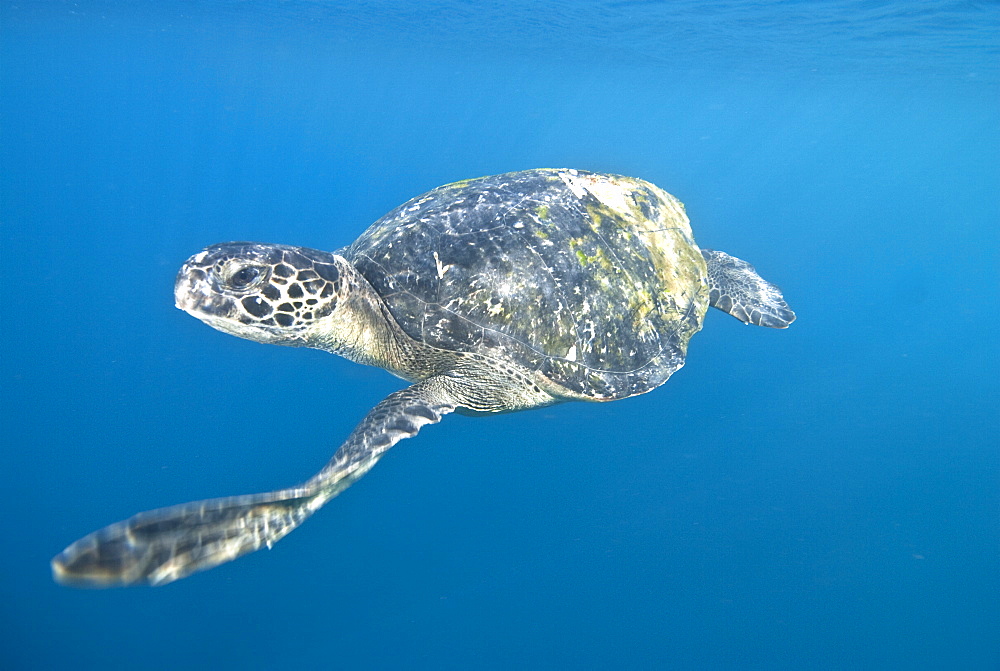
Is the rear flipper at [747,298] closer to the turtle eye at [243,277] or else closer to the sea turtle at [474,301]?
the sea turtle at [474,301]

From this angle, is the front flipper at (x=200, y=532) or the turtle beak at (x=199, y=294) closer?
the front flipper at (x=200, y=532)

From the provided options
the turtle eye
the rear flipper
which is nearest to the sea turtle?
the turtle eye

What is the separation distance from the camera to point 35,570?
6762 mm

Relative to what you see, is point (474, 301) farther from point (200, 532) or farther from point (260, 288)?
point (200, 532)

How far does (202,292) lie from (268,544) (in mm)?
1452

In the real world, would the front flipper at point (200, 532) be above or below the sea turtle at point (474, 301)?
below

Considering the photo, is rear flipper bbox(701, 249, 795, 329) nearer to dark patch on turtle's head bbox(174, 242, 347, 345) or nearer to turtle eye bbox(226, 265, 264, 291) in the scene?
dark patch on turtle's head bbox(174, 242, 347, 345)

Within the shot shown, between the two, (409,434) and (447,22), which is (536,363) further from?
(447,22)

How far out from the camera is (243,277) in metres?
2.88

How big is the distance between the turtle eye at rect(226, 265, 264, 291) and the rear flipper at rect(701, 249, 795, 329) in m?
3.98

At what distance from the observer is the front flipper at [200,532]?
1686 mm

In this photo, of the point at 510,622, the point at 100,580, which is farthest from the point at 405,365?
the point at 510,622

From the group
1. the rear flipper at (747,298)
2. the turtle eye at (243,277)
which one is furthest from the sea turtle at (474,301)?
the rear flipper at (747,298)

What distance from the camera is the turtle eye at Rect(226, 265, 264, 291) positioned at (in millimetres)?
2855
